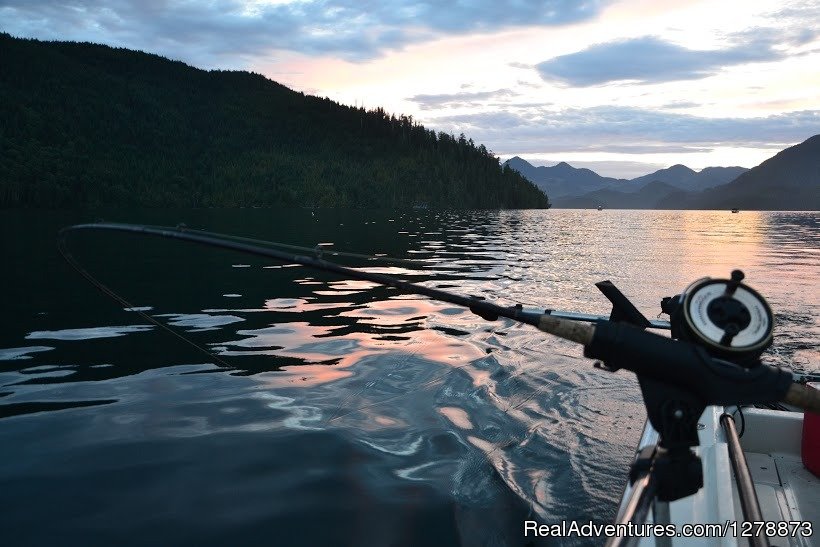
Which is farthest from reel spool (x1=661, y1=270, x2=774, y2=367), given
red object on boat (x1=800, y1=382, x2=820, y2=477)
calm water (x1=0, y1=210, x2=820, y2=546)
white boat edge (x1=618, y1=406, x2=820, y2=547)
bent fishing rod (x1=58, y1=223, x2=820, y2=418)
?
calm water (x1=0, y1=210, x2=820, y2=546)

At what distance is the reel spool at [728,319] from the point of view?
3361mm

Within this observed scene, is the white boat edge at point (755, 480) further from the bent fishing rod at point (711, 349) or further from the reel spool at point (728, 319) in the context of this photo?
the reel spool at point (728, 319)

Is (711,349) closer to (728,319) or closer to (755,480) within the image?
(728,319)

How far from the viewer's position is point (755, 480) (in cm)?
644

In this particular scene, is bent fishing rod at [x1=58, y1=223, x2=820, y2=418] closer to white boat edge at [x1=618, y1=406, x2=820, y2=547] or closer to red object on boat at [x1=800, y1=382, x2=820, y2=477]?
white boat edge at [x1=618, y1=406, x2=820, y2=547]

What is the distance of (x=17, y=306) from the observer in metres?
19.0

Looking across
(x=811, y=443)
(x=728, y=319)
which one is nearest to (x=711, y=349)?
(x=728, y=319)

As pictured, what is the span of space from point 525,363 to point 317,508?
761 cm

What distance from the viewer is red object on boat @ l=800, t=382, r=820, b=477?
6363mm

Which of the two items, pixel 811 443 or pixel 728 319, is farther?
pixel 811 443

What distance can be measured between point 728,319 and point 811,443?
431cm

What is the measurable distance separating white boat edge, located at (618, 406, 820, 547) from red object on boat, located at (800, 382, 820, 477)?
0.11 meters

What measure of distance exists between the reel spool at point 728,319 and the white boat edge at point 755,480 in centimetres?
138

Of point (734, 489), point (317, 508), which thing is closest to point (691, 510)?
point (734, 489)
